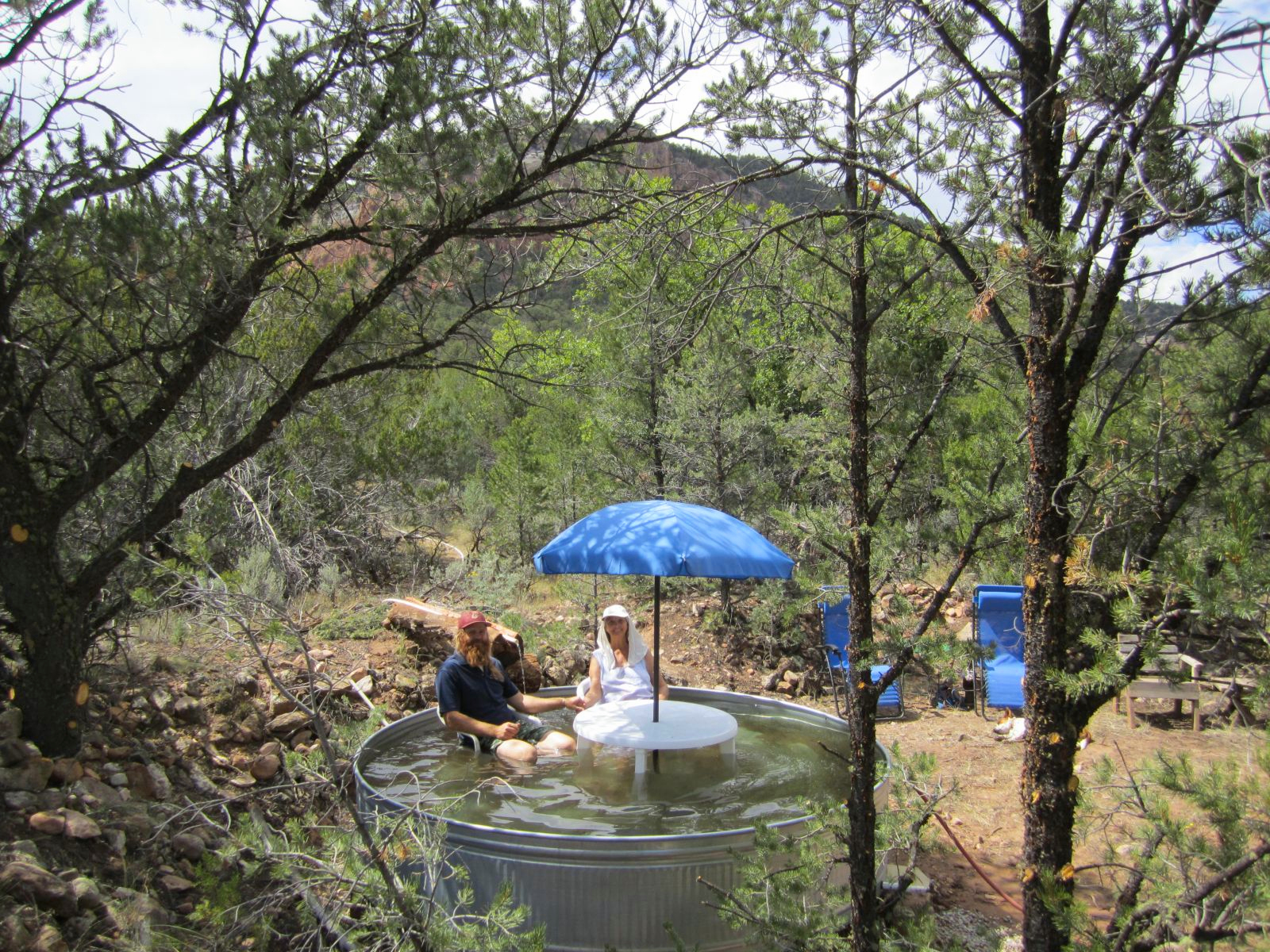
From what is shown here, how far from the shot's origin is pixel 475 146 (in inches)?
167

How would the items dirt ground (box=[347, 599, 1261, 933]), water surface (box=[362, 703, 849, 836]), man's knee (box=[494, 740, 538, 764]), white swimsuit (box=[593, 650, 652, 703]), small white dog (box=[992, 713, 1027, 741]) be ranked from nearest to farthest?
water surface (box=[362, 703, 849, 836]) < dirt ground (box=[347, 599, 1261, 933]) < man's knee (box=[494, 740, 538, 764]) < white swimsuit (box=[593, 650, 652, 703]) < small white dog (box=[992, 713, 1027, 741])

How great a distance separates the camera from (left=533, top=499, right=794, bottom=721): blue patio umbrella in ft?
16.3

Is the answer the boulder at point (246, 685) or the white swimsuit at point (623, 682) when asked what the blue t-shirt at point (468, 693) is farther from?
the boulder at point (246, 685)

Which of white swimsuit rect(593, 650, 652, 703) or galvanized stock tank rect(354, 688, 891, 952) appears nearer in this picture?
galvanized stock tank rect(354, 688, 891, 952)

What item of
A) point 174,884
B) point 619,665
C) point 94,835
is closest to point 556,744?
point 619,665

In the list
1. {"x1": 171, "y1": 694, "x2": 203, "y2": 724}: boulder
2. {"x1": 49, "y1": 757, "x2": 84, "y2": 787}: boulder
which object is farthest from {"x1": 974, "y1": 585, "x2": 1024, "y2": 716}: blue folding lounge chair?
{"x1": 49, "y1": 757, "x2": 84, "y2": 787}: boulder

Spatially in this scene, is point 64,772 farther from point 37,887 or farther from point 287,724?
point 287,724

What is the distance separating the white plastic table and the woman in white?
0.22 m

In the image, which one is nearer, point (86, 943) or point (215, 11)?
point (86, 943)

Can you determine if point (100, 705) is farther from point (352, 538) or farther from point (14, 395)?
point (352, 538)

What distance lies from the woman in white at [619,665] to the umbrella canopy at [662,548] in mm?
741

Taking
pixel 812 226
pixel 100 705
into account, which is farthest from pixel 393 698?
pixel 812 226

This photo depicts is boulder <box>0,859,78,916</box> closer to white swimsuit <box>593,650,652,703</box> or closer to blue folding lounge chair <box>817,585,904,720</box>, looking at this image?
white swimsuit <box>593,650,652,703</box>

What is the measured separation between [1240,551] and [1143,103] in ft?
3.98
